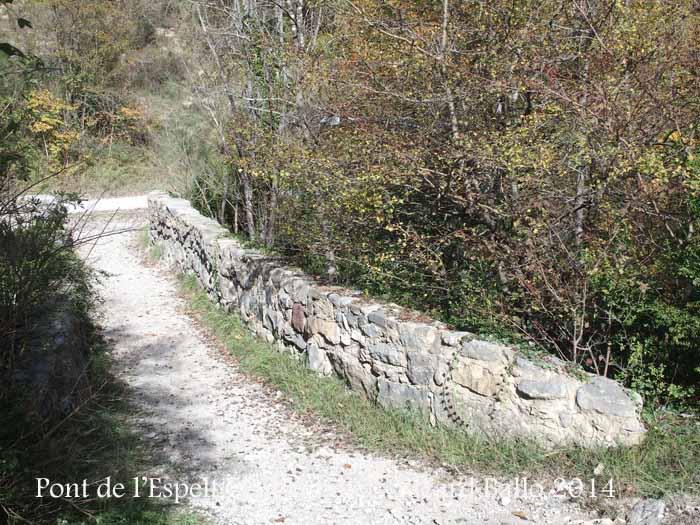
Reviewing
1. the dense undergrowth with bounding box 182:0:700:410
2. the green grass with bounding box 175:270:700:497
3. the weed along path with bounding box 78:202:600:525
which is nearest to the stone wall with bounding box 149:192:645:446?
the green grass with bounding box 175:270:700:497

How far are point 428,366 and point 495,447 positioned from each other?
0.87 m

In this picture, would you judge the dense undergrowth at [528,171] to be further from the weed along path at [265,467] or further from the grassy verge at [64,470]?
the grassy verge at [64,470]

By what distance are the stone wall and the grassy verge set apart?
82.1 inches

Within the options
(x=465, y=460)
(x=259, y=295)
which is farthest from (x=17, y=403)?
(x=259, y=295)

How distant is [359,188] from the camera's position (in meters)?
5.75

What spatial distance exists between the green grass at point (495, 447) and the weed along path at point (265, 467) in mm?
149

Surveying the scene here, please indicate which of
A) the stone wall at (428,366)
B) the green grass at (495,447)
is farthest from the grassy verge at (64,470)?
the stone wall at (428,366)

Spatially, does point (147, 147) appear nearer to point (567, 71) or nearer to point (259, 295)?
point (259, 295)

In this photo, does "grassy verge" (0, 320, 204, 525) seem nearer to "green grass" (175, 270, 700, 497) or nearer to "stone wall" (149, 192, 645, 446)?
"green grass" (175, 270, 700, 497)

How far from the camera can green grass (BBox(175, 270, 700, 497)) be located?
155 inches

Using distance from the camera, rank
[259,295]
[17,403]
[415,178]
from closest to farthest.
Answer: [17,403], [415,178], [259,295]

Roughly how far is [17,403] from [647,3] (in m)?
5.80

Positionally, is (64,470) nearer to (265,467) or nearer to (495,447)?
(265,467)

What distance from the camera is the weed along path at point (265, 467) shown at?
4105 millimetres
